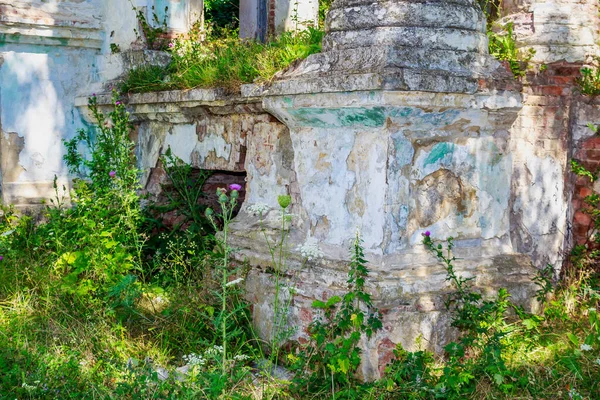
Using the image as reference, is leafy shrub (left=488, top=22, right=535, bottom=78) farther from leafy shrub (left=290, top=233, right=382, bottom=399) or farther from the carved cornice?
the carved cornice

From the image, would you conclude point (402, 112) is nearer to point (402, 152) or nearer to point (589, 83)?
point (402, 152)

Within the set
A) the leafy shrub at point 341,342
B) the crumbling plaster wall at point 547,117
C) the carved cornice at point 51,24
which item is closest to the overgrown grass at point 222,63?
the carved cornice at point 51,24

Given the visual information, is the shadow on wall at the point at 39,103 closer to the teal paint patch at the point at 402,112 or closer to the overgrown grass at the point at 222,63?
the overgrown grass at the point at 222,63

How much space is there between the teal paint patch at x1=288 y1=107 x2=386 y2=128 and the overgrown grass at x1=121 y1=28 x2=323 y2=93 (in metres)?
0.36

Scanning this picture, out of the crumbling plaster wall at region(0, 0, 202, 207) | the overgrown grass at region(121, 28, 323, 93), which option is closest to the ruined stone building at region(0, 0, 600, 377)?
the overgrown grass at region(121, 28, 323, 93)

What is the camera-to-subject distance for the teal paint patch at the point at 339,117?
12.7ft

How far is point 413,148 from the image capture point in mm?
4016

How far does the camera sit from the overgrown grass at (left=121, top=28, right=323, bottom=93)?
14.7 ft

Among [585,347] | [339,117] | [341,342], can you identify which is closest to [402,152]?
[339,117]

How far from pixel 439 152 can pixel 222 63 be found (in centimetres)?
162

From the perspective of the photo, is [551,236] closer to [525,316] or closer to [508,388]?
[525,316]

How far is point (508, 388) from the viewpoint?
350 cm

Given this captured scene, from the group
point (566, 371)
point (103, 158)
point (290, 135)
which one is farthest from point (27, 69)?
point (566, 371)

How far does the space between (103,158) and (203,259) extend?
45.5 inches
